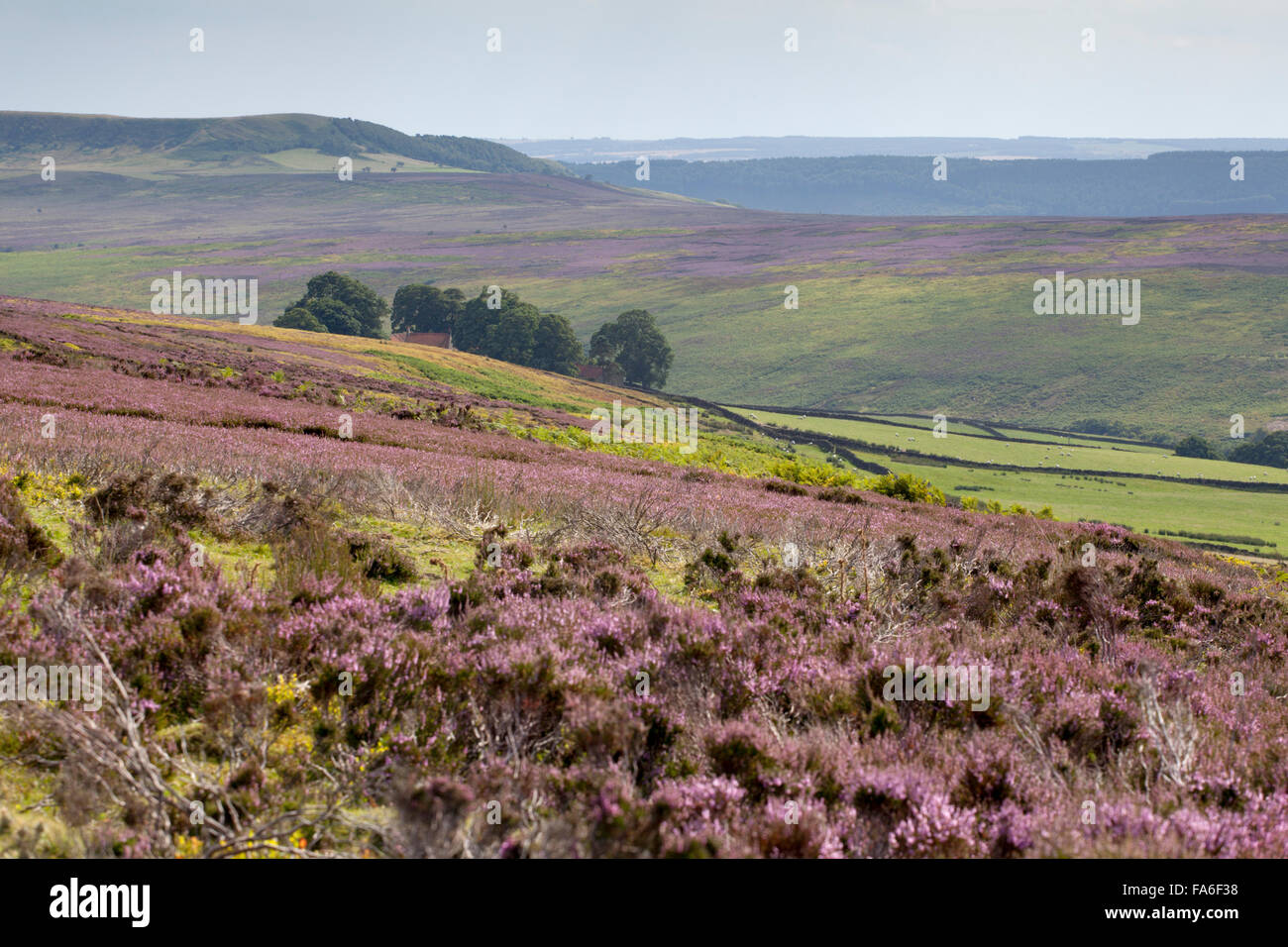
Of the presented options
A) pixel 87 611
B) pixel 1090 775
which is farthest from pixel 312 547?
pixel 1090 775

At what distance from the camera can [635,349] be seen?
112750mm

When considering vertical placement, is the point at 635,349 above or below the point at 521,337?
below

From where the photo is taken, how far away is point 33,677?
4.48 metres

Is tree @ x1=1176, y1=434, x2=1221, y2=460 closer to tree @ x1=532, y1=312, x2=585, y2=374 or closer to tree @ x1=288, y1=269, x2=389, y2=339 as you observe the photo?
tree @ x1=532, y1=312, x2=585, y2=374

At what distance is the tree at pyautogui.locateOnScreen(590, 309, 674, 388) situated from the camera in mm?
112500

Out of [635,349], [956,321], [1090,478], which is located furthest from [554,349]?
[956,321]

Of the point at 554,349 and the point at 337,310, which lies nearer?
the point at 337,310

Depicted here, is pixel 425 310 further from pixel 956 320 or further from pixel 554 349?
pixel 956 320

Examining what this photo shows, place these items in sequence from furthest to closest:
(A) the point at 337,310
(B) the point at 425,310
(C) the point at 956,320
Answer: (C) the point at 956,320 → (B) the point at 425,310 → (A) the point at 337,310

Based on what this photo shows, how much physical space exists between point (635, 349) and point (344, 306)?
35275mm

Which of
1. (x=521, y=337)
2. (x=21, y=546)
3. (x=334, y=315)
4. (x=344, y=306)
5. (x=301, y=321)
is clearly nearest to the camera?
(x=21, y=546)

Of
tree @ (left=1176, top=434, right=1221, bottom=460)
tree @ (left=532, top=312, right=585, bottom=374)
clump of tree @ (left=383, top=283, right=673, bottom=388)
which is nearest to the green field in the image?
tree @ (left=1176, top=434, right=1221, bottom=460)
